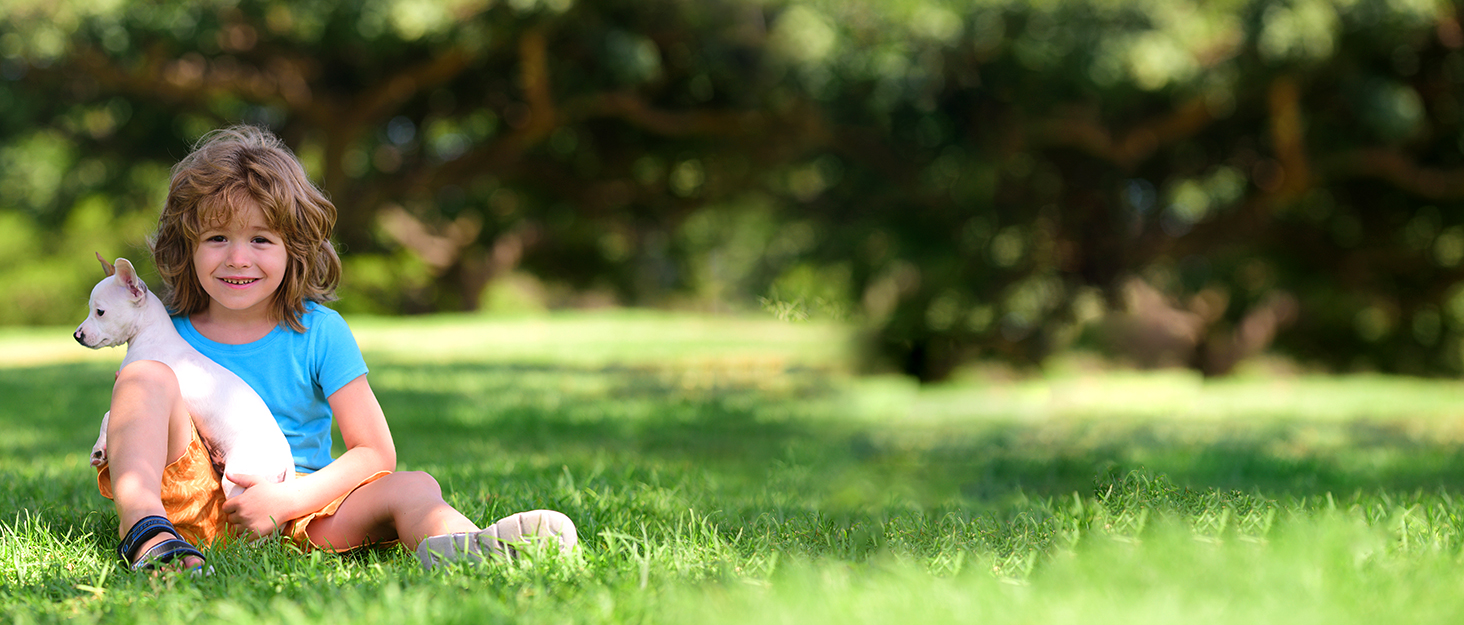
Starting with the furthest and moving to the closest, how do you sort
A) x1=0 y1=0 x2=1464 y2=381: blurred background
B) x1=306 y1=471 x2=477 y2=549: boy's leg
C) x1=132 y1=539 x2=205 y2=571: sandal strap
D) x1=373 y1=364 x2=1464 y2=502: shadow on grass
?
x1=0 y1=0 x2=1464 y2=381: blurred background < x1=373 y1=364 x2=1464 y2=502: shadow on grass < x1=306 y1=471 x2=477 y2=549: boy's leg < x1=132 y1=539 x2=205 y2=571: sandal strap

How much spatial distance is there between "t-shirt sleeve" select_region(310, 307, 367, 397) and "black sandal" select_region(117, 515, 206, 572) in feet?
1.58

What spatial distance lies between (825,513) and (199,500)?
5.49ft

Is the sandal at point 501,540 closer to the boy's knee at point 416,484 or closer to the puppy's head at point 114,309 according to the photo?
the boy's knee at point 416,484

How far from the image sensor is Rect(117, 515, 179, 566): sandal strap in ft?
7.23

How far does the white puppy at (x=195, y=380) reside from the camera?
2402 millimetres

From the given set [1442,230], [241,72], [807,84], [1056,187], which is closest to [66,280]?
[241,72]

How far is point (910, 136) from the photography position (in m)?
12.6

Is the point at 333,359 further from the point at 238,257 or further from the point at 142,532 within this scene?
the point at 142,532

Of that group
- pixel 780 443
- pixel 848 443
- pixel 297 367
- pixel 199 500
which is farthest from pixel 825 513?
pixel 848 443

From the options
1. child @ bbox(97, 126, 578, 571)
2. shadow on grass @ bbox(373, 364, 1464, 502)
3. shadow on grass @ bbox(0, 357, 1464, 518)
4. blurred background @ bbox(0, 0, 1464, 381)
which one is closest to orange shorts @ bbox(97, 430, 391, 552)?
child @ bbox(97, 126, 578, 571)

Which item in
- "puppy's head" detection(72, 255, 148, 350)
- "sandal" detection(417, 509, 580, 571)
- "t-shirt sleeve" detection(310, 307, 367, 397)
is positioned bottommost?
"sandal" detection(417, 509, 580, 571)

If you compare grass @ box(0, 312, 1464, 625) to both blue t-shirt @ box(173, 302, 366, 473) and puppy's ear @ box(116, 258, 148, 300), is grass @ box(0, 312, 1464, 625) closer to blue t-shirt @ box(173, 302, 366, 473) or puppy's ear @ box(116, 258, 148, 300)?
blue t-shirt @ box(173, 302, 366, 473)

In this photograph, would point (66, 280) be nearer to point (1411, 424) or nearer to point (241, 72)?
point (241, 72)

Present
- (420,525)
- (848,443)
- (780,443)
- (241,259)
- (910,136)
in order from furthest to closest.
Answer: (910,136) < (848,443) < (780,443) < (241,259) < (420,525)
